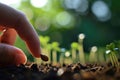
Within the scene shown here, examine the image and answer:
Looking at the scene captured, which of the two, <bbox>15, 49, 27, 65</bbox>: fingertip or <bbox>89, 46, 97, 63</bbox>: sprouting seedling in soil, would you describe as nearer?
<bbox>15, 49, 27, 65</bbox>: fingertip

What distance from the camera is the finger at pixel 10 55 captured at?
1.83m

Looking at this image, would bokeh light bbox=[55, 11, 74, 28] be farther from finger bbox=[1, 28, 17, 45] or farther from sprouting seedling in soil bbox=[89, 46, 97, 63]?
finger bbox=[1, 28, 17, 45]

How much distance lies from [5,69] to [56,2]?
1919cm

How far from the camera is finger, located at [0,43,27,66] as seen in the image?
1.83 m

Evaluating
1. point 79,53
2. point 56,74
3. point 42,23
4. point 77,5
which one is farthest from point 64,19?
point 56,74

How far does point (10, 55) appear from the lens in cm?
186

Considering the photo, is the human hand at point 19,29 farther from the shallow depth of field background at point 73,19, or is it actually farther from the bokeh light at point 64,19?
the bokeh light at point 64,19

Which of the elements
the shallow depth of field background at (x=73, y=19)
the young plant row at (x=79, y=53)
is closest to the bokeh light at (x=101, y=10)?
the shallow depth of field background at (x=73, y=19)

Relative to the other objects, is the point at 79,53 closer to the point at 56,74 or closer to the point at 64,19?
the point at 56,74

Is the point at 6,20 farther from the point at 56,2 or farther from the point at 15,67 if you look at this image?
the point at 56,2

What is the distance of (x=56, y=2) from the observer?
2089 cm

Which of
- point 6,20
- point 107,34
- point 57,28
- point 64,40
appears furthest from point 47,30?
point 6,20

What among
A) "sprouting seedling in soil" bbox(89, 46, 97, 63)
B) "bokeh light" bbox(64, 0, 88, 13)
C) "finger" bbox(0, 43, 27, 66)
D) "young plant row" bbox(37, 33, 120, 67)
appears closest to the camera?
"finger" bbox(0, 43, 27, 66)

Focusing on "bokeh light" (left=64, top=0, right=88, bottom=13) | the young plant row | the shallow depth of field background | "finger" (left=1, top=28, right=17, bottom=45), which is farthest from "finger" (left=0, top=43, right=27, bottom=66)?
"bokeh light" (left=64, top=0, right=88, bottom=13)
